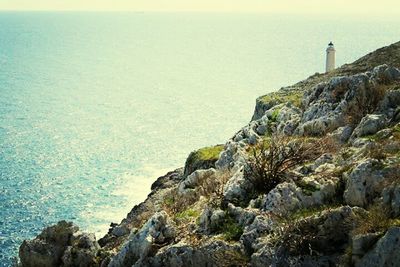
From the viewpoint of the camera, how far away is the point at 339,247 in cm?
1642

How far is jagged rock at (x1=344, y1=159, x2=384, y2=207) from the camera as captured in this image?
57.8 ft

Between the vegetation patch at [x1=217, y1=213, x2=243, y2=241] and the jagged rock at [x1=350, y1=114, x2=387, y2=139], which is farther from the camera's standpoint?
the jagged rock at [x1=350, y1=114, x2=387, y2=139]

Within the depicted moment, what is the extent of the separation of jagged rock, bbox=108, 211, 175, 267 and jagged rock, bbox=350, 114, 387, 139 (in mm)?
9119

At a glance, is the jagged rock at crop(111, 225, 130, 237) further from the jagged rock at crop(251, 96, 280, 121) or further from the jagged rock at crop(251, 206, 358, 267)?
the jagged rock at crop(251, 206, 358, 267)

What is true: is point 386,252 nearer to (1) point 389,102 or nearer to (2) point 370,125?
(2) point 370,125

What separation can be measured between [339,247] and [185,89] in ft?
491

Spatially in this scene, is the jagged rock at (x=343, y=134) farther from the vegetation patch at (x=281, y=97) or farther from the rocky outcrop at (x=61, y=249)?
the vegetation patch at (x=281, y=97)

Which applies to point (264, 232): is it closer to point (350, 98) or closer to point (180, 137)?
point (350, 98)

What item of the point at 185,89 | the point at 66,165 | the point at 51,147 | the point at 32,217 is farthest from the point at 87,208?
the point at 185,89

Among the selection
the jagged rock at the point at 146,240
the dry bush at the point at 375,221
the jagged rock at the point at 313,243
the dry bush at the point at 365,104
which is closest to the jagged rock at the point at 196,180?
the jagged rock at the point at 146,240

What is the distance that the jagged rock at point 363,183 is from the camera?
57.8 ft

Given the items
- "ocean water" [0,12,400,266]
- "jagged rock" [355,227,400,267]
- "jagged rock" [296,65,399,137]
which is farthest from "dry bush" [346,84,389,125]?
"ocean water" [0,12,400,266]

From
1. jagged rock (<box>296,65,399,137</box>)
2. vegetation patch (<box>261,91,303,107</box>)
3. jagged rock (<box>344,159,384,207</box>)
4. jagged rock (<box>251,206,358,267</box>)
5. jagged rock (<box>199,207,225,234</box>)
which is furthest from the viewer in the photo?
vegetation patch (<box>261,91,303,107</box>)

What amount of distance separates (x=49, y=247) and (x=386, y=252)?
54.6 feet
